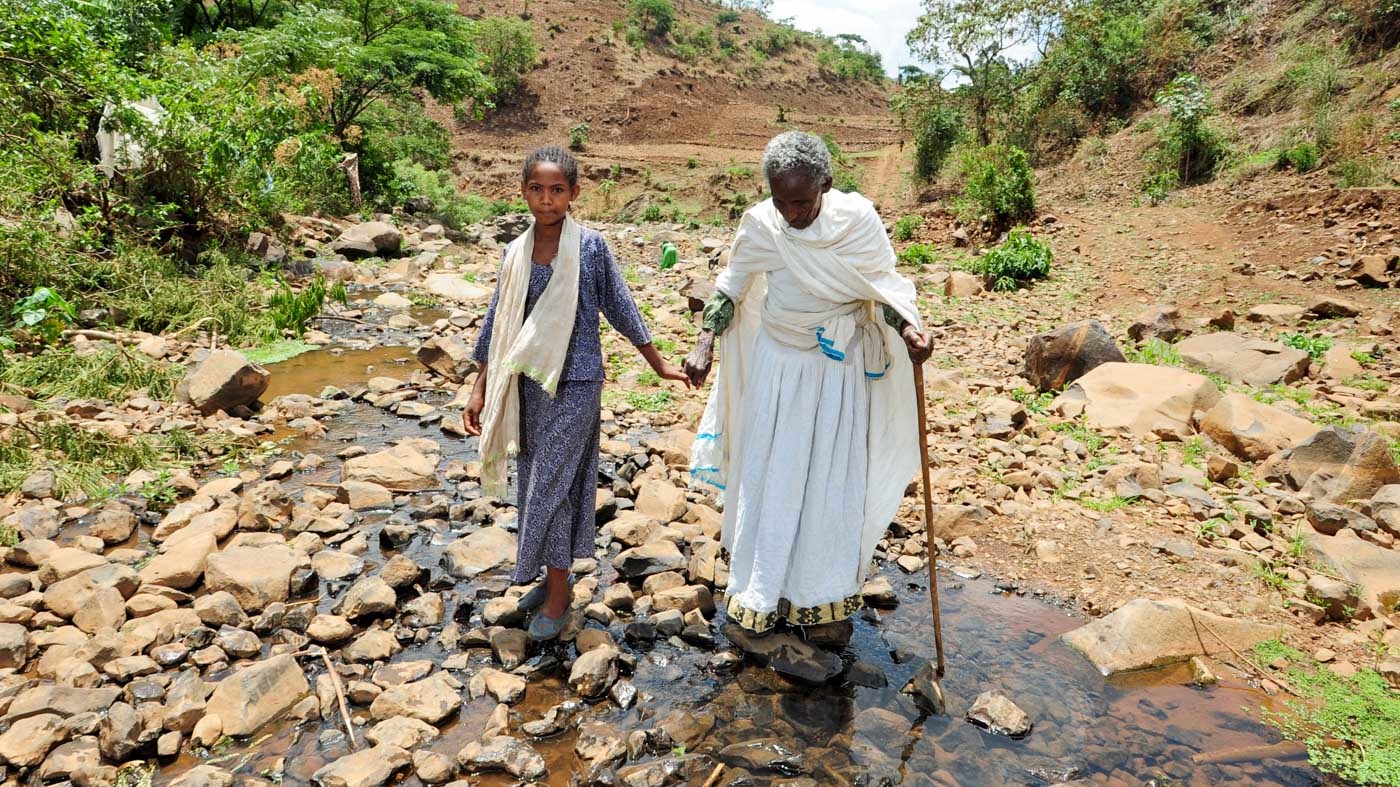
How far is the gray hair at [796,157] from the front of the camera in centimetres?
259

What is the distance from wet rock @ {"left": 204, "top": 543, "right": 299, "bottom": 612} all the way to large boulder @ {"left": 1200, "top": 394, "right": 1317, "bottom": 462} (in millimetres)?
5080

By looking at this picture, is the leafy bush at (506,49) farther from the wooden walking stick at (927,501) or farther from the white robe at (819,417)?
the wooden walking stick at (927,501)

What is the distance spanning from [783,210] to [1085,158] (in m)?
14.5

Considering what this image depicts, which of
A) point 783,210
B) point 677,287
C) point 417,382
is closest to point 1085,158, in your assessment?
point 677,287

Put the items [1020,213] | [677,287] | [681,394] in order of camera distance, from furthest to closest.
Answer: [1020,213] < [677,287] < [681,394]

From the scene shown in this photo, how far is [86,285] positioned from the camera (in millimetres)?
6820

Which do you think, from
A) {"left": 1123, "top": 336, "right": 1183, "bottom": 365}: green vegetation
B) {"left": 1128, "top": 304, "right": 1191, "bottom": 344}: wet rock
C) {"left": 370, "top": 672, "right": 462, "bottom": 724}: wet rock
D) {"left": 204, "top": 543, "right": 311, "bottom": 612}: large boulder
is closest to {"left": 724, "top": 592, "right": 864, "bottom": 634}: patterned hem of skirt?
{"left": 370, "top": 672, "right": 462, "bottom": 724}: wet rock

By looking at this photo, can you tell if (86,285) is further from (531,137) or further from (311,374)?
(531,137)

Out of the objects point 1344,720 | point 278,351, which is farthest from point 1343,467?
point 278,351

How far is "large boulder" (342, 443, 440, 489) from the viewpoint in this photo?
4438 mm

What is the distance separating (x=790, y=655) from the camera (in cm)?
300

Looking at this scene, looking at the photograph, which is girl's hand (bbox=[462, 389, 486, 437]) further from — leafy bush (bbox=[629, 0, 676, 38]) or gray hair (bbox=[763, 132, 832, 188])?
leafy bush (bbox=[629, 0, 676, 38])

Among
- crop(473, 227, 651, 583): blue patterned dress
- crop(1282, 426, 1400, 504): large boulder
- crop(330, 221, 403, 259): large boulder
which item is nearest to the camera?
crop(473, 227, 651, 583): blue patterned dress

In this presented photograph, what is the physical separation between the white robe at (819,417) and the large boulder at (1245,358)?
4400 millimetres
